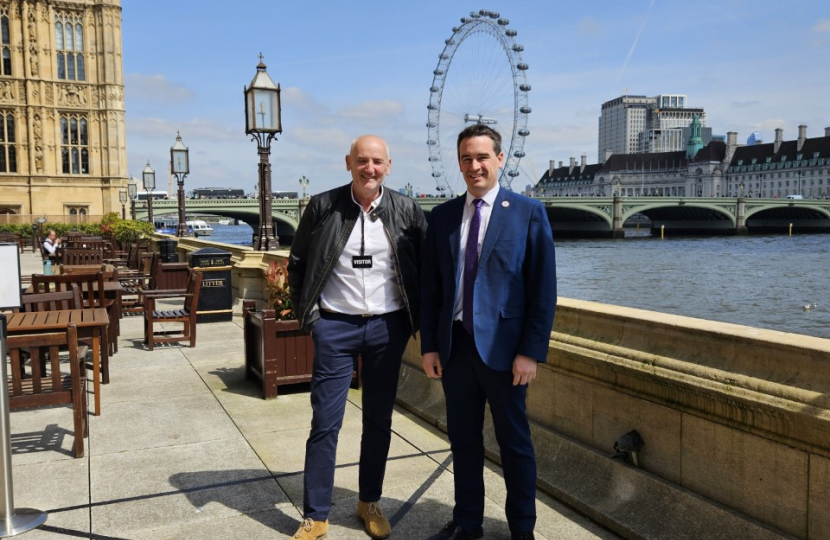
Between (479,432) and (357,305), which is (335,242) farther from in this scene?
(479,432)

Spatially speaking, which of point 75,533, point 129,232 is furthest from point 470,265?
point 129,232

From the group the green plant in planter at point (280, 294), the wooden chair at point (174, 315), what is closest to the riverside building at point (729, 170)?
the wooden chair at point (174, 315)

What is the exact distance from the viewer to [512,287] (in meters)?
3.35

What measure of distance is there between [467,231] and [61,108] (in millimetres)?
56808

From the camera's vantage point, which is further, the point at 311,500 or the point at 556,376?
the point at 556,376

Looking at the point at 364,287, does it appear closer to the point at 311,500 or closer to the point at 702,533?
the point at 311,500

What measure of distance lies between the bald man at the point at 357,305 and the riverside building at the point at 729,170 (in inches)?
5186

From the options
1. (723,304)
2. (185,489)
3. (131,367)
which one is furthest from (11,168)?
(185,489)

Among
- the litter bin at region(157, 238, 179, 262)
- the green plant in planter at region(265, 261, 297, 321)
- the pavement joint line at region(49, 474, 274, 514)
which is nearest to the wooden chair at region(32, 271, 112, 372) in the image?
the green plant in planter at region(265, 261, 297, 321)

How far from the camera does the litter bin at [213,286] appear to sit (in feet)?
36.4

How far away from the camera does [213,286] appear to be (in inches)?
439

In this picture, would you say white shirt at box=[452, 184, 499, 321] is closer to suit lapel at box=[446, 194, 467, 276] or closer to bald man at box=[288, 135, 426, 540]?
suit lapel at box=[446, 194, 467, 276]

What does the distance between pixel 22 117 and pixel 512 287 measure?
56.8m

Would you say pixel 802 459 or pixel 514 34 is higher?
pixel 514 34
